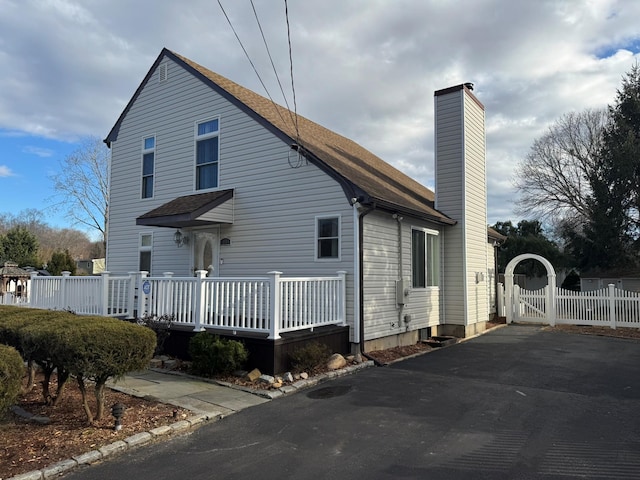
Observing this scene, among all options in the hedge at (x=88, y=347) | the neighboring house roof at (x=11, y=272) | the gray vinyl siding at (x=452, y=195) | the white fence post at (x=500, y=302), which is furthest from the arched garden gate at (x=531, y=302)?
the neighboring house roof at (x=11, y=272)

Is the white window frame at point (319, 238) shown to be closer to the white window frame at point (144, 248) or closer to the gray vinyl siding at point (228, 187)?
the gray vinyl siding at point (228, 187)

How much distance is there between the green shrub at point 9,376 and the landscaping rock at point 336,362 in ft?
16.4

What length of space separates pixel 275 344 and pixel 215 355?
0.99 meters

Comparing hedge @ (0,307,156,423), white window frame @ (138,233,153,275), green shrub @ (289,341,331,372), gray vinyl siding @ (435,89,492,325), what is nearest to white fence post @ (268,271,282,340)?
green shrub @ (289,341,331,372)

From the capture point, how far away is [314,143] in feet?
38.8

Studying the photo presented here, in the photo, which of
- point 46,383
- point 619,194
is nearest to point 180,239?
point 46,383

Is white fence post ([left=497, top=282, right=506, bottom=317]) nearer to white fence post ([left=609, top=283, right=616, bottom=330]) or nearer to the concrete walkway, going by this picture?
white fence post ([left=609, top=283, right=616, bottom=330])

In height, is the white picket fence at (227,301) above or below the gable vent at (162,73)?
below

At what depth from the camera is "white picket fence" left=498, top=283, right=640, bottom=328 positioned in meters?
14.5

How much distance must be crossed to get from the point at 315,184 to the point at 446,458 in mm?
6652

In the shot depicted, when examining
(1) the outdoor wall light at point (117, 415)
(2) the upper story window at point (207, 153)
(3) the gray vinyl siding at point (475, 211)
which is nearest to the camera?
(1) the outdoor wall light at point (117, 415)

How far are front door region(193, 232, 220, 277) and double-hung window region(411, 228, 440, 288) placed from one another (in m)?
5.05

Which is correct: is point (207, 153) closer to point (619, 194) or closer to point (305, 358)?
point (305, 358)

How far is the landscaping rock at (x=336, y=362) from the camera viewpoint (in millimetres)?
8148
